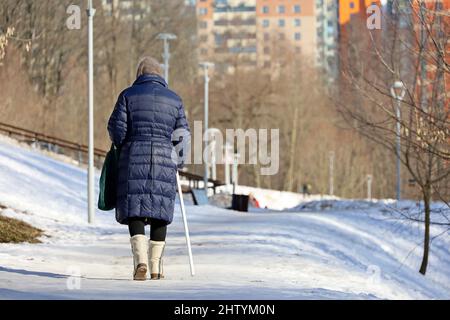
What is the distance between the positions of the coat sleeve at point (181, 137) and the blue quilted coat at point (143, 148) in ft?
0.10

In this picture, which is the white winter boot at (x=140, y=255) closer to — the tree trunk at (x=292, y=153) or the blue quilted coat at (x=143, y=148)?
the blue quilted coat at (x=143, y=148)

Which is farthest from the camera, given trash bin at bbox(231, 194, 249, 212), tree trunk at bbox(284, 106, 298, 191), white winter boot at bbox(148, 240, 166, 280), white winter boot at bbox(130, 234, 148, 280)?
tree trunk at bbox(284, 106, 298, 191)

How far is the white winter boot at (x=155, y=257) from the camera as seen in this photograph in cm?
1252

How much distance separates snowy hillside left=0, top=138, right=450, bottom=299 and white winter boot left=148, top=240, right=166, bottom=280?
146mm

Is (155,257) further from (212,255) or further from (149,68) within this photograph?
(212,255)

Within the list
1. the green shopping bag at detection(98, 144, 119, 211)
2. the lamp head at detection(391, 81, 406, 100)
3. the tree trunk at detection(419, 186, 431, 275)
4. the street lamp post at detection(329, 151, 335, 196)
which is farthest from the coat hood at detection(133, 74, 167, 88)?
the street lamp post at detection(329, 151, 335, 196)

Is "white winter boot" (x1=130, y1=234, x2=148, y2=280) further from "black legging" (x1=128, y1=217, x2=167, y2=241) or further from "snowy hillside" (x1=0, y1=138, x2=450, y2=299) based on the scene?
"snowy hillside" (x1=0, y1=138, x2=450, y2=299)

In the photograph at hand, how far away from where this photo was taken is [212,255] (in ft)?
55.6

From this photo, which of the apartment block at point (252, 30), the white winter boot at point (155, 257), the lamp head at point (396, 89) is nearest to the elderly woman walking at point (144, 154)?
the white winter boot at point (155, 257)

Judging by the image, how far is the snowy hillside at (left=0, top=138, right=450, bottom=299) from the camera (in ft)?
39.3

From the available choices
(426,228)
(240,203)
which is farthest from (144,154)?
(240,203)

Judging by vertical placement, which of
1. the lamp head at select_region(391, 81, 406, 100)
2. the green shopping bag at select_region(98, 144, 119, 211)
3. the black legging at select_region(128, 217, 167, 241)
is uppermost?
the lamp head at select_region(391, 81, 406, 100)
